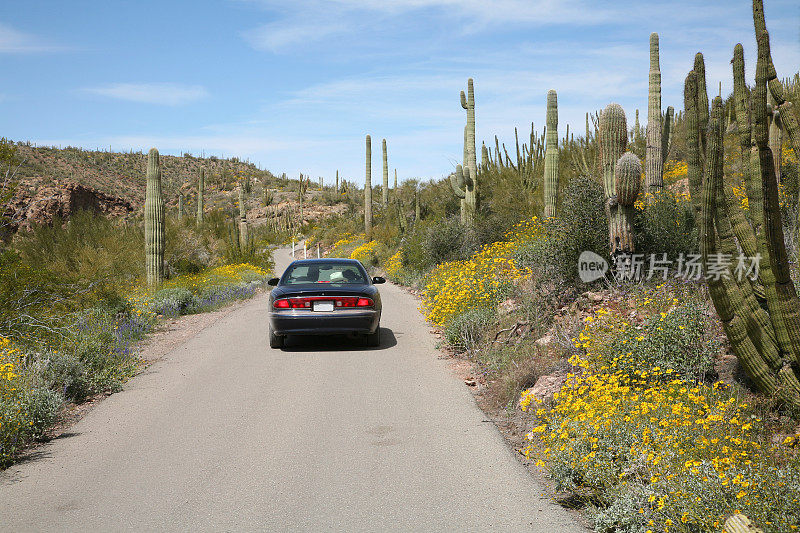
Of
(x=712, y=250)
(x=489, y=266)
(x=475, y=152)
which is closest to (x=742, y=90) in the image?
(x=712, y=250)

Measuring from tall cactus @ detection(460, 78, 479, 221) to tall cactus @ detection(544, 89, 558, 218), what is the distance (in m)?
5.22

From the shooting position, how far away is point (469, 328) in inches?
449

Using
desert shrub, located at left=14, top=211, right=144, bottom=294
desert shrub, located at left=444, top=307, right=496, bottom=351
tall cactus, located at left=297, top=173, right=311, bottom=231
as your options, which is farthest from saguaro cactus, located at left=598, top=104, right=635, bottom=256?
tall cactus, located at left=297, top=173, right=311, bottom=231

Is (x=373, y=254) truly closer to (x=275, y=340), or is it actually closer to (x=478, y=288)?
(x=478, y=288)

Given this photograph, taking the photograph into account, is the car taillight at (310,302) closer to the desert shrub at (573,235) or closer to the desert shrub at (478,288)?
the desert shrub at (478,288)

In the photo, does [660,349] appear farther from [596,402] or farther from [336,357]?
[336,357]

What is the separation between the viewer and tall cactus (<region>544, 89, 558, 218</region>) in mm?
18625

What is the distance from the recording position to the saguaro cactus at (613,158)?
434 inches

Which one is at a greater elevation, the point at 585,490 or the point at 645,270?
the point at 645,270

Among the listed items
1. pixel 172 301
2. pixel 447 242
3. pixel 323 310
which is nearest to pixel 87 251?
pixel 172 301

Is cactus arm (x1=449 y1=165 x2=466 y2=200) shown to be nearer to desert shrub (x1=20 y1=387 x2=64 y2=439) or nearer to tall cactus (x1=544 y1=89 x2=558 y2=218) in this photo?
tall cactus (x1=544 y1=89 x2=558 y2=218)

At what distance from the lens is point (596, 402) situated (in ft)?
18.2

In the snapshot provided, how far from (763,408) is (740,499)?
7.06ft

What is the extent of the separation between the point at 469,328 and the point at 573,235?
2294 mm
